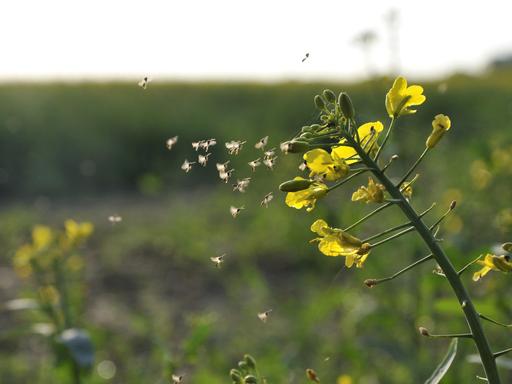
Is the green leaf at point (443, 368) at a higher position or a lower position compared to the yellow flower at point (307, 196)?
lower

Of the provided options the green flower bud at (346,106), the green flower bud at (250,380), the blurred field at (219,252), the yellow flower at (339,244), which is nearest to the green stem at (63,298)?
the blurred field at (219,252)

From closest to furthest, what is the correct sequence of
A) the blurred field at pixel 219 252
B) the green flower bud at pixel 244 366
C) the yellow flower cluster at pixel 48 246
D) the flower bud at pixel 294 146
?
the flower bud at pixel 294 146 → the green flower bud at pixel 244 366 → the yellow flower cluster at pixel 48 246 → the blurred field at pixel 219 252

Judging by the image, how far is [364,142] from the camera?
3.98 feet

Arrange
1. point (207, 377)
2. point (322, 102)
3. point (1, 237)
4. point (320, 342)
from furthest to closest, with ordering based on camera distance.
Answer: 1. point (1, 237)
2. point (320, 342)
3. point (207, 377)
4. point (322, 102)

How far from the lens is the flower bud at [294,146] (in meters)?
1.06

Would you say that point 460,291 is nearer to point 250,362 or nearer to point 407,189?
point 407,189

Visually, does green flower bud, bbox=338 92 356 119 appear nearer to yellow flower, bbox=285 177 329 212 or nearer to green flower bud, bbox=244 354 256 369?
yellow flower, bbox=285 177 329 212

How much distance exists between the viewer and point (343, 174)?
113 cm

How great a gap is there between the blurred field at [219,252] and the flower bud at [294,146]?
0.16 m

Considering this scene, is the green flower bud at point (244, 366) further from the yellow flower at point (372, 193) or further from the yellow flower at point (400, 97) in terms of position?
the yellow flower at point (400, 97)

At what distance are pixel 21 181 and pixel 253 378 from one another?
34.8ft

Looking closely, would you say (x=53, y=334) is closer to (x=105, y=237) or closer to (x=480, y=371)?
(x=480, y=371)

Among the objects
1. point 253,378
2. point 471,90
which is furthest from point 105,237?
point 471,90

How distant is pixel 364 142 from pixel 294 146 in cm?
19
